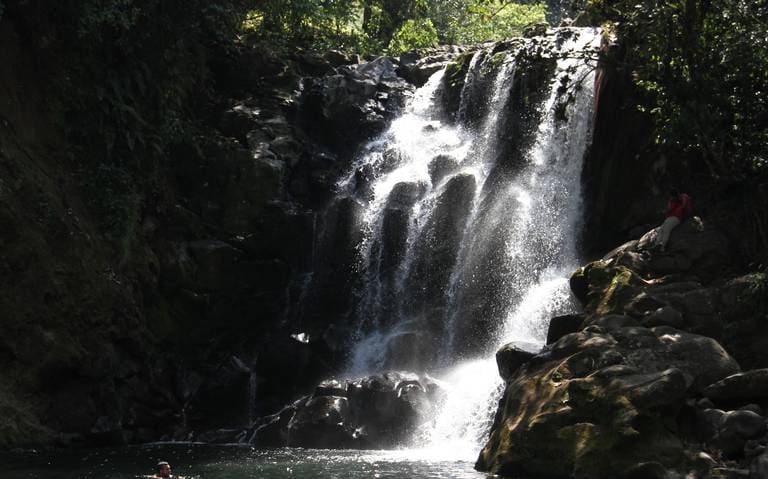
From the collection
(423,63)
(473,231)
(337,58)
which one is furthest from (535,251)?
(337,58)

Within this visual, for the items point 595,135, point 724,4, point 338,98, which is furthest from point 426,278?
point 724,4

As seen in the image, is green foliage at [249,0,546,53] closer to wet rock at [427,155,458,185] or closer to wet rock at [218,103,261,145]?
wet rock at [218,103,261,145]

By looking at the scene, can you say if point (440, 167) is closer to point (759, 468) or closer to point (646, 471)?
point (646, 471)

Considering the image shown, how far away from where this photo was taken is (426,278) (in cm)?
2372

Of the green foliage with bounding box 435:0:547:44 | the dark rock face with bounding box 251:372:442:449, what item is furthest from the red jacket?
the green foliage with bounding box 435:0:547:44

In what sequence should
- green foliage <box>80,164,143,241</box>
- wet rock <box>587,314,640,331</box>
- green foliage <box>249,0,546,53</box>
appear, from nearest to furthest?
wet rock <box>587,314,640,331</box>
green foliage <box>80,164,143,241</box>
green foliage <box>249,0,546,53</box>

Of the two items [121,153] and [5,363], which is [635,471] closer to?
[5,363]

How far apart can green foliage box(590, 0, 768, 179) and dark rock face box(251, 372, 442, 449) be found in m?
7.87

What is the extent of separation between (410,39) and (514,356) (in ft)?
78.4

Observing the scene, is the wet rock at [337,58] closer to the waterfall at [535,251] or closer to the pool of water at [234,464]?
the waterfall at [535,251]

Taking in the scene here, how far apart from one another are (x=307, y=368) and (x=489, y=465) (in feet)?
30.6

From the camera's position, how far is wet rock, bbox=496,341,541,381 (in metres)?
16.0

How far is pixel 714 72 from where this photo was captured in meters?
16.7

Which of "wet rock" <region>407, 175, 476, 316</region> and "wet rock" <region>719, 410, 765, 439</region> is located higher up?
"wet rock" <region>407, 175, 476, 316</region>
